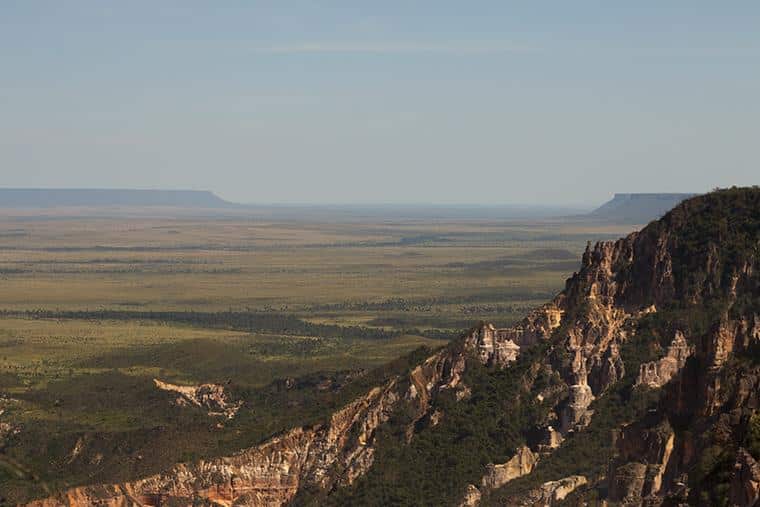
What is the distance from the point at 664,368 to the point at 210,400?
45.2 m

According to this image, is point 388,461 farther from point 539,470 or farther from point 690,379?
point 690,379

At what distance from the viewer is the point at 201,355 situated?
159000 mm

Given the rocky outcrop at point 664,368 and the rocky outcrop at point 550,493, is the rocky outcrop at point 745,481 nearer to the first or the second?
the rocky outcrop at point 550,493

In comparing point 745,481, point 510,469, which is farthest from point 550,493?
point 745,481

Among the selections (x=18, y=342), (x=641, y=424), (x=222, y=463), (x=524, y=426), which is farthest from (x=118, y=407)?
(x=18, y=342)

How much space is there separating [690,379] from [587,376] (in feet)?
68.1

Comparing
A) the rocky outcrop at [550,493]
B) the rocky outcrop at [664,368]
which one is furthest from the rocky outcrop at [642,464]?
the rocky outcrop at [664,368]

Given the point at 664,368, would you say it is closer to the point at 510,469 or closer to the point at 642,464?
the point at 510,469

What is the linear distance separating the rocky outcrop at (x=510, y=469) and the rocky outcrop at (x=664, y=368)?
25.2 ft

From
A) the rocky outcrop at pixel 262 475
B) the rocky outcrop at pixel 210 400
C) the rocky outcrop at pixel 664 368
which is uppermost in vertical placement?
the rocky outcrop at pixel 664 368

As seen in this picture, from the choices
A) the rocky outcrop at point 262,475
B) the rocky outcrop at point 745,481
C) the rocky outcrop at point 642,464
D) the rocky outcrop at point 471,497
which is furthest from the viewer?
the rocky outcrop at point 262,475

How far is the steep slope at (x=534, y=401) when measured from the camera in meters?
72.8

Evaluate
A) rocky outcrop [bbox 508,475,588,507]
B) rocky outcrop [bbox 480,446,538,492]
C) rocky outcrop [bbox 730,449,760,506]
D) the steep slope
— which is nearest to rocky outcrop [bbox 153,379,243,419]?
the steep slope

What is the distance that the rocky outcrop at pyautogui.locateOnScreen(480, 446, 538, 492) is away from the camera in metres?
72.5
